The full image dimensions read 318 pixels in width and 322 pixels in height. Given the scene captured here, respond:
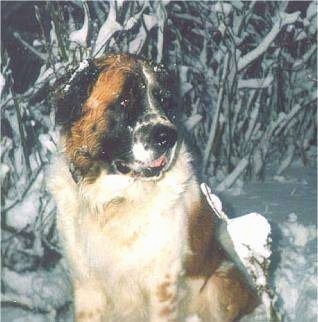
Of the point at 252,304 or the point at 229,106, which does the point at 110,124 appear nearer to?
the point at 252,304

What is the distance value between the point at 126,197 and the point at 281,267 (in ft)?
5.31

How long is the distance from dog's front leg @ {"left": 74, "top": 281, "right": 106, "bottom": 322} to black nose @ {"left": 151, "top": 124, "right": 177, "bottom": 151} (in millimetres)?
852

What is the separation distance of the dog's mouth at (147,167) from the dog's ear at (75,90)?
346mm

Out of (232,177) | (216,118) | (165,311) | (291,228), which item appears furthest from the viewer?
(232,177)

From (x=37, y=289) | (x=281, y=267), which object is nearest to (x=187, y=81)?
(x=281, y=267)

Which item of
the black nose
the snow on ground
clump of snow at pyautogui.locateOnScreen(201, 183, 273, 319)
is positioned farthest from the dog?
the snow on ground

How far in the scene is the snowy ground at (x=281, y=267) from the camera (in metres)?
3.34

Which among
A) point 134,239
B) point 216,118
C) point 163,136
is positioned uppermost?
point 163,136

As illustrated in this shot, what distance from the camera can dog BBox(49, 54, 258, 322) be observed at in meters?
2.65

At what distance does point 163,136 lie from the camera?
258 cm

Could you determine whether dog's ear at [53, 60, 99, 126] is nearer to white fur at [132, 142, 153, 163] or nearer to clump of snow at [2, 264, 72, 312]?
white fur at [132, 142, 153, 163]

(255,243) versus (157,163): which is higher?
(157,163)

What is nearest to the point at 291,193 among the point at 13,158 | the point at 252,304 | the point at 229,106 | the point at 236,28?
the point at 229,106

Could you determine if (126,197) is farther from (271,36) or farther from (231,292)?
(271,36)
